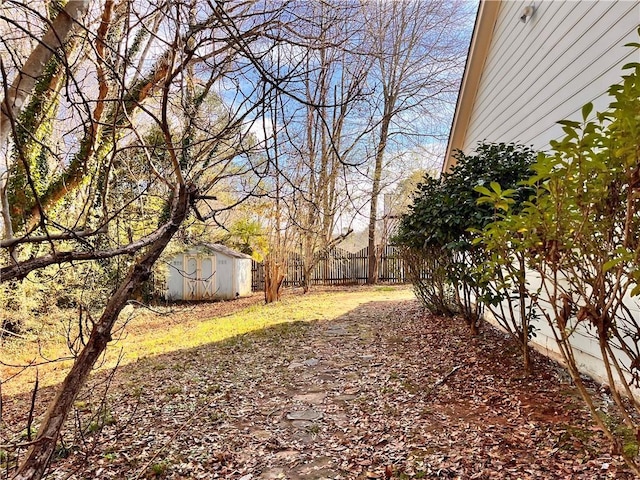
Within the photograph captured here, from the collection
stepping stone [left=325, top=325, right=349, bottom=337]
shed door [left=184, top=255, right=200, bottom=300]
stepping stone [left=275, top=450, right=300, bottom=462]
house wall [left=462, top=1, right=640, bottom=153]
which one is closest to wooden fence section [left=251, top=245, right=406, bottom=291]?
shed door [left=184, top=255, right=200, bottom=300]

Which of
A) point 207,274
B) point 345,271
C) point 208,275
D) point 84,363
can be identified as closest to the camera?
point 84,363

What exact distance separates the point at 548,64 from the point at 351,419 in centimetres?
466

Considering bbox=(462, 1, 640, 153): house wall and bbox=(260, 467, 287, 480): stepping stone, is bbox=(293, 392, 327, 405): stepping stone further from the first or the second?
bbox=(462, 1, 640, 153): house wall

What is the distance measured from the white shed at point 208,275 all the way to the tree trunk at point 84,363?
446 inches

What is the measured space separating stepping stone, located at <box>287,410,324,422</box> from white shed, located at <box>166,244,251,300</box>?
9883mm

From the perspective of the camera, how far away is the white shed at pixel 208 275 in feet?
42.1

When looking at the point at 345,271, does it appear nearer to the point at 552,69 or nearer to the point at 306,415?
the point at 552,69

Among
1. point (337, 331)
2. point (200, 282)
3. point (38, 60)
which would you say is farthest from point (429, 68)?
point (38, 60)

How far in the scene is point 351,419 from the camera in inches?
125

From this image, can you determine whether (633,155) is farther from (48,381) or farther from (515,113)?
(48,381)

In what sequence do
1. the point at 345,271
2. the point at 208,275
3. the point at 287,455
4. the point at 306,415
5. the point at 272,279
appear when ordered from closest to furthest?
1. the point at 287,455
2. the point at 306,415
3. the point at 272,279
4. the point at 208,275
5. the point at 345,271

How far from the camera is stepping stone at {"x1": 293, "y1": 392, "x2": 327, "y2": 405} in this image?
3.62 meters

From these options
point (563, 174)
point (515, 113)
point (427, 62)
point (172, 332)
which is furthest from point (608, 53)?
point (427, 62)

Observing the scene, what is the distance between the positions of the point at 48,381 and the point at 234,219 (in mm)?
9985
